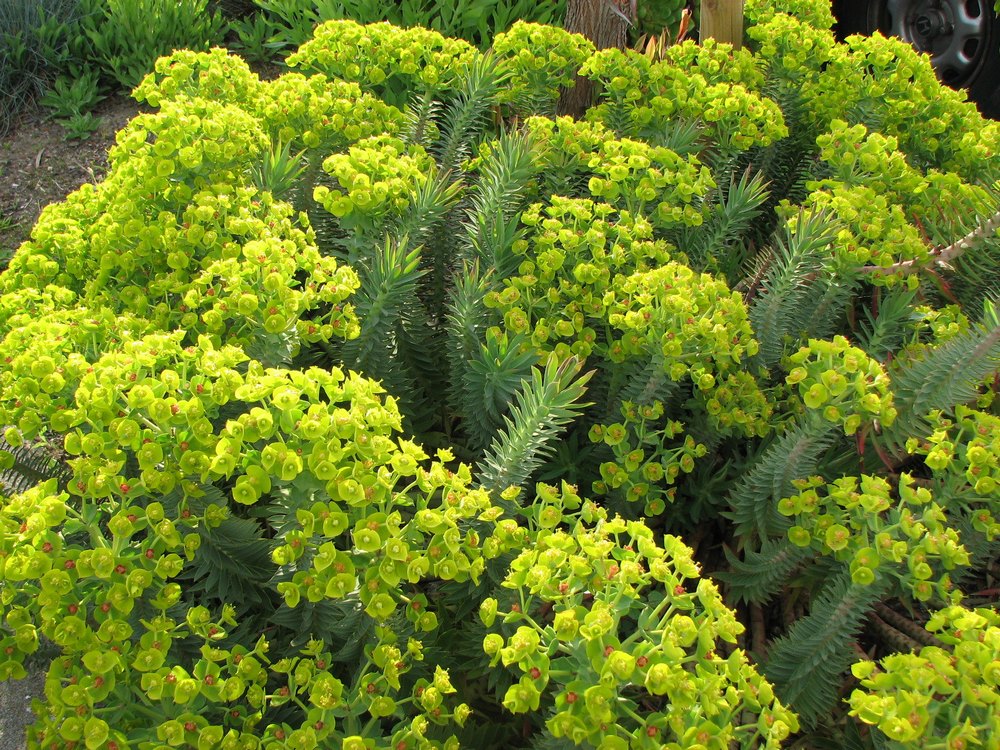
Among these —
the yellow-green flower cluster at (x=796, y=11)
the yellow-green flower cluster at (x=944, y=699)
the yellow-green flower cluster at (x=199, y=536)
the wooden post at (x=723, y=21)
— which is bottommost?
the yellow-green flower cluster at (x=199, y=536)

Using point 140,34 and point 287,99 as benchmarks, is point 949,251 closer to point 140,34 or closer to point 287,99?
point 287,99

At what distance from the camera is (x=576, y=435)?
218cm

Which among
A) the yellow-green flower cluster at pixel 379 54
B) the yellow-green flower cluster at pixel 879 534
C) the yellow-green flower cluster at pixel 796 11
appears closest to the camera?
the yellow-green flower cluster at pixel 879 534

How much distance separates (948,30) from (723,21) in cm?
230

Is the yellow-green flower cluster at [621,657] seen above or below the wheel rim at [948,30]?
below

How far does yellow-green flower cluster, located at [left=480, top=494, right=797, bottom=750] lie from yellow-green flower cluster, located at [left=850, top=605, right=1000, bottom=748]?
5.8 inches

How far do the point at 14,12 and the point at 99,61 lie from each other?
53cm

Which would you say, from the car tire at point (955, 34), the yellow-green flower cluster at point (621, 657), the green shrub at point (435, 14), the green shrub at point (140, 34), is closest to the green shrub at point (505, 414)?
the yellow-green flower cluster at point (621, 657)

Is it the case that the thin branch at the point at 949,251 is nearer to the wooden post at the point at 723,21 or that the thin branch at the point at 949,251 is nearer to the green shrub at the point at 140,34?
the wooden post at the point at 723,21

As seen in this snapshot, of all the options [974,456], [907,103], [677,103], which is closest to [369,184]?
[677,103]

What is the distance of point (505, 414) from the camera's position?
2.12m

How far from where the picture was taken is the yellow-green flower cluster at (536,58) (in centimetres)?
254

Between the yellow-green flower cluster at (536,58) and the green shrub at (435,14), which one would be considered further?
the green shrub at (435,14)

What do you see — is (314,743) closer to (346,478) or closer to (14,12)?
(346,478)
